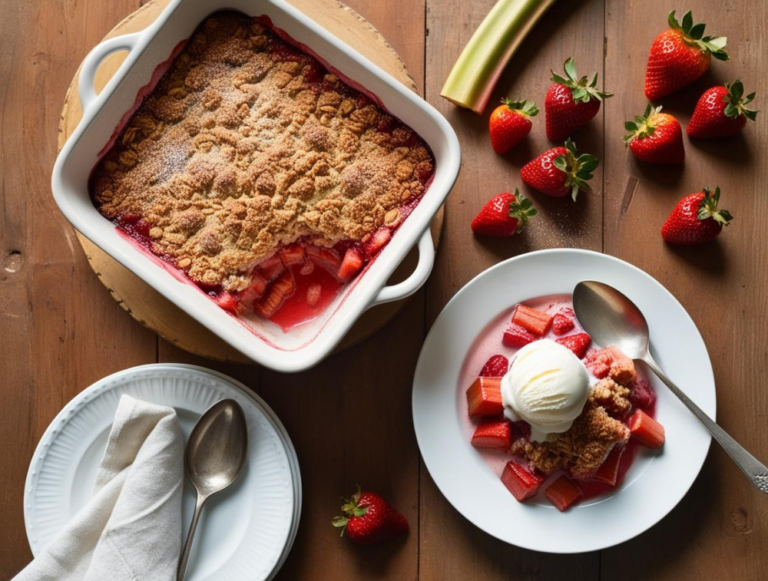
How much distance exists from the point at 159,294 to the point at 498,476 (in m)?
0.89

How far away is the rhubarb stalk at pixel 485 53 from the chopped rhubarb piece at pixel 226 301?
2.26ft

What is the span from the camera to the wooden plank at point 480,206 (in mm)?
1563

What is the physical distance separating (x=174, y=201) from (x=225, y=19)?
42 centimetres

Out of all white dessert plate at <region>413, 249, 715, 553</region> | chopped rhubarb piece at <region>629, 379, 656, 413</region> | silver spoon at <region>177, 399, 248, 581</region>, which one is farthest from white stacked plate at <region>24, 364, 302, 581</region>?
chopped rhubarb piece at <region>629, 379, 656, 413</region>

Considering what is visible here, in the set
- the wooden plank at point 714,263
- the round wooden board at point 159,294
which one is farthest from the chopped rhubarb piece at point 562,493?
the round wooden board at point 159,294

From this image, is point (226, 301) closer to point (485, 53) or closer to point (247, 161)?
point (247, 161)

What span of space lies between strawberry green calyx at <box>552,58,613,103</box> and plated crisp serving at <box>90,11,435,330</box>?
366mm

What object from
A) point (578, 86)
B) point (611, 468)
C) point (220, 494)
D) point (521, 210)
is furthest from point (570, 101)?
point (220, 494)

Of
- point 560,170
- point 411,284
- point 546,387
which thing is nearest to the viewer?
point 411,284

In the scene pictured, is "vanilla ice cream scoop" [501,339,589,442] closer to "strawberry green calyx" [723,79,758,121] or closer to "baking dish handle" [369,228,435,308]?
"baking dish handle" [369,228,435,308]

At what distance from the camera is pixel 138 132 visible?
1.42 metres

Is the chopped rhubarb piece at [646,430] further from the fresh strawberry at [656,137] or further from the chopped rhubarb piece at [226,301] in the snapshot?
the chopped rhubarb piece at [226,301]

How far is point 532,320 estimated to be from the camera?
1.50 metres

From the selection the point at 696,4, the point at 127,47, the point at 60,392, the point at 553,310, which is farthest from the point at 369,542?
the point at 696,4
